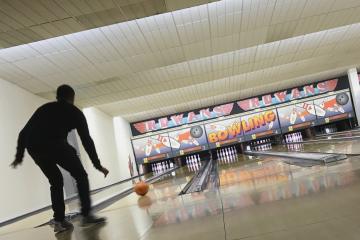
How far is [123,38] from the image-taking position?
7270 mm

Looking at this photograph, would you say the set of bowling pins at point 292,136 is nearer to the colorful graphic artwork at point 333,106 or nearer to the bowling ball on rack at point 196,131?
the colorful graphic artwork at point 333,106

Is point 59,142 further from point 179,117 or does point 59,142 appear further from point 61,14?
point 179,117

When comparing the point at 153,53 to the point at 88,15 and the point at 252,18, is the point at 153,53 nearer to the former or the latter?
the point at 252,18

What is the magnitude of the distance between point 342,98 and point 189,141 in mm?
6661

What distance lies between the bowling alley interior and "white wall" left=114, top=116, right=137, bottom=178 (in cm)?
10

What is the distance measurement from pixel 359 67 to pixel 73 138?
12.0m

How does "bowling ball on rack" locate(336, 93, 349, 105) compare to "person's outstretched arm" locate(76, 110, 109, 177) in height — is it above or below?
above

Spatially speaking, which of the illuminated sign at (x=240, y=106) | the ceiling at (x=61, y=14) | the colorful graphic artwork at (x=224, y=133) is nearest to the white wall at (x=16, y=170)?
the ceiling at (x=61, y=14)

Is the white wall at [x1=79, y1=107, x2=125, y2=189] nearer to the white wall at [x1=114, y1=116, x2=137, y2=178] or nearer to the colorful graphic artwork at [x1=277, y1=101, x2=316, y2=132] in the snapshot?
the white wall at [x1=114, y1=116, x2=137, y2=178]

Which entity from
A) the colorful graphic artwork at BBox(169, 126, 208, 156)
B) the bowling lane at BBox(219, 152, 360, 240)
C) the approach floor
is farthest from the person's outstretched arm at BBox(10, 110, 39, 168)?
the colorful graphic artwork at BBox(169, 126, 208, 156)

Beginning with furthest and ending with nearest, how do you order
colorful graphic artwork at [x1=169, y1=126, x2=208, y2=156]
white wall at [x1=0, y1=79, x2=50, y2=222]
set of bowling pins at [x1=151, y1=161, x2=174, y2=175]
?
1. set of bowling pins at [x1=151, y1=161, x2=174, y2=175]
2. colorful graphic artwork at [x1=169, y1=126, x2=208, y2=156]
3. white wall at [x1=0, y1=79, x2=50, y2=222]

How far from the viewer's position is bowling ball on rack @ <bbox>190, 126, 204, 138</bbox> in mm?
16828

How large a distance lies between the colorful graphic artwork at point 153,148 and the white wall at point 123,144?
40 centimetres

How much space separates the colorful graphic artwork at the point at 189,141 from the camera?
16.8 meters
